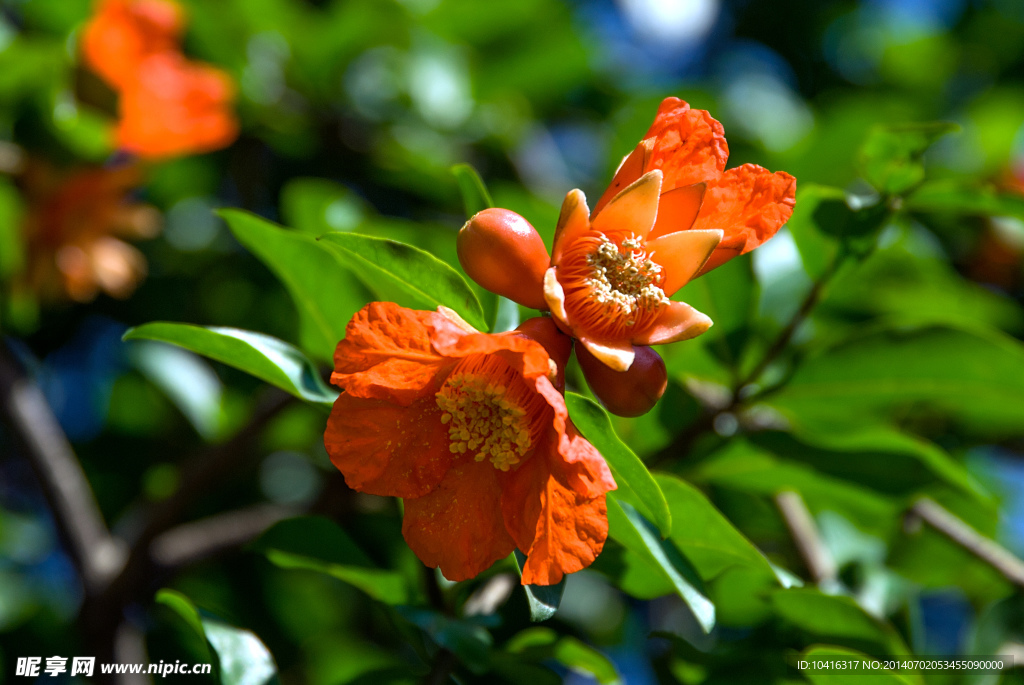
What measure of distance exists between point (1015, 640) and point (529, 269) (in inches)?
45.9

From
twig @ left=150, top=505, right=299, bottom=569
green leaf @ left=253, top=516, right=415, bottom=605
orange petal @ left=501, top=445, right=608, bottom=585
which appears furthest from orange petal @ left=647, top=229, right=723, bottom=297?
twig @ left=150, top=505, right=299, bottom=569

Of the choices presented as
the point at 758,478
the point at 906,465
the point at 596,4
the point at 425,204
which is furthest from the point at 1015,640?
the point at 596,4

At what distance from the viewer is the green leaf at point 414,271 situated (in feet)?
2.81

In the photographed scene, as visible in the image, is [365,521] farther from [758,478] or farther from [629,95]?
[629,95]

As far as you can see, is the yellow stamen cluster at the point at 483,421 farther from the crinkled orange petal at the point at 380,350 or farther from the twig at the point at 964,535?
the twig at the point at 964,535

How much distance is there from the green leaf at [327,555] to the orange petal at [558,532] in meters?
0.36

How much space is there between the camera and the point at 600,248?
2.84 feet

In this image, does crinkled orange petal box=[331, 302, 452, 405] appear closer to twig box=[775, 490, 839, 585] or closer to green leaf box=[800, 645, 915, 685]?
green leaf box=[800, 645, 915, 685]

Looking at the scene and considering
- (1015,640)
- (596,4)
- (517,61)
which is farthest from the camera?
(596,4)

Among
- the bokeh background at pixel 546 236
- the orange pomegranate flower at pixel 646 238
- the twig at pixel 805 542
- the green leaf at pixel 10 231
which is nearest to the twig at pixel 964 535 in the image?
the bokeh background at pixel 546 236

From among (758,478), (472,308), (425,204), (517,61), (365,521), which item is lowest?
(365,521)

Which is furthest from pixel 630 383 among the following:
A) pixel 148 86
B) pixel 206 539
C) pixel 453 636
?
pixel 148 86

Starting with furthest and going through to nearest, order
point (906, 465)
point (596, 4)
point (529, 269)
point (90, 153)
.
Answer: point (596, 4) → point (90, 153) → point (906, 465) → point (529, 269)

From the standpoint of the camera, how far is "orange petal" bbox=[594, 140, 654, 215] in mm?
878
